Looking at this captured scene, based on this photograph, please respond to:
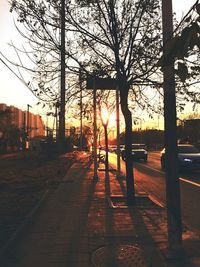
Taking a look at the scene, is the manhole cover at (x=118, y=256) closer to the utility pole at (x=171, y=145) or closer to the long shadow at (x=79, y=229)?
the long shadow at (x=79, y=229)

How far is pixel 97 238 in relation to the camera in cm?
717

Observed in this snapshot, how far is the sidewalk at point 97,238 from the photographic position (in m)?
5.86

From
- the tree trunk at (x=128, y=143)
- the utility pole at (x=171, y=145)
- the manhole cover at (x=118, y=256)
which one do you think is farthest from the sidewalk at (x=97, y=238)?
the utility pole at (x=171, y=145)

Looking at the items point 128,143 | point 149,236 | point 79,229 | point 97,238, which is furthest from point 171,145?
point 128,143

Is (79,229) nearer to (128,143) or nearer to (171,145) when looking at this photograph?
(171,145)

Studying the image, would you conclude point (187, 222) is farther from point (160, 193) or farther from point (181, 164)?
point (181, 164)

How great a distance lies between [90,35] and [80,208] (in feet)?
14.7

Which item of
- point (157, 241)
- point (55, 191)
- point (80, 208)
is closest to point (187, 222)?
point (157, 241)

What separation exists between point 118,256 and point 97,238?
1.17 meters

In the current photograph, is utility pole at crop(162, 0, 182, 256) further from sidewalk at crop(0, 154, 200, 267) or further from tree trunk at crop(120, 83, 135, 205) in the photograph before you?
tree trunk at crop(120, 83, 135, 205)

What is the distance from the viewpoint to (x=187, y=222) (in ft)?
28.5

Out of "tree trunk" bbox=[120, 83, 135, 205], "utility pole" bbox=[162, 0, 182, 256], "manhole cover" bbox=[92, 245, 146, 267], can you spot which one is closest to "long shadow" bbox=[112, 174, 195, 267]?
"manhole cover" bbox=[92, 245, 146, 267]

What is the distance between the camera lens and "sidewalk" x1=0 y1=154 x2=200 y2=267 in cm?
586

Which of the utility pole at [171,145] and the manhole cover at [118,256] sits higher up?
the utility pole at [171,145]
